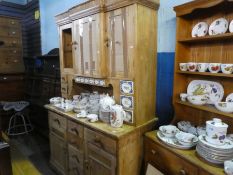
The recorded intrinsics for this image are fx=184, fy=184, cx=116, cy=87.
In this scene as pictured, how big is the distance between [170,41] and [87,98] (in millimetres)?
1115

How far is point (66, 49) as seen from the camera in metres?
2.34

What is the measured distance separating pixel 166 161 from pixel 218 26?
1058 millimetres

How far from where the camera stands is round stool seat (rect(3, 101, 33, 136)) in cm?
344

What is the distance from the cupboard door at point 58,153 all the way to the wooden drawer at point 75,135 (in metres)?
0.20

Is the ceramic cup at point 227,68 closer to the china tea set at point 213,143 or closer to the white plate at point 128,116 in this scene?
the china tea set at point 213,143

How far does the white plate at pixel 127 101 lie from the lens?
1.57m

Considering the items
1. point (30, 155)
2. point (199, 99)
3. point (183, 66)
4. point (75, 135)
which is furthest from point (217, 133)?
point (30, 155)

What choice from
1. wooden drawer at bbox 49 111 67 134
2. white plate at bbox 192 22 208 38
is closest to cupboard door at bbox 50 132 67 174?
wooden drawer at bbox 49 111 67 134

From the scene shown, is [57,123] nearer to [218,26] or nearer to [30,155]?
[30,155]

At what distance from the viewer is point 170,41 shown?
1.68m

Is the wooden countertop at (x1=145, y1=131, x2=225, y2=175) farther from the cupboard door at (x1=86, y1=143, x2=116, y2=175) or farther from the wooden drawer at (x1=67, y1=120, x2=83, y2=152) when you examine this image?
the wooden drawer at (x1=67, y1=120, x2=83, y2=152)

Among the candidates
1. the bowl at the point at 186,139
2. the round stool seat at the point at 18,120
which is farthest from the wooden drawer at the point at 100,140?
the round stool seat at the point at 18,120

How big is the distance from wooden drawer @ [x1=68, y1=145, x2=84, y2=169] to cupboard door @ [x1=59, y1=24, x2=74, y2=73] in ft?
2.99

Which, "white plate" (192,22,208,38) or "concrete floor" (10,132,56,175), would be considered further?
"concrete floor" (10,132,56,175)
